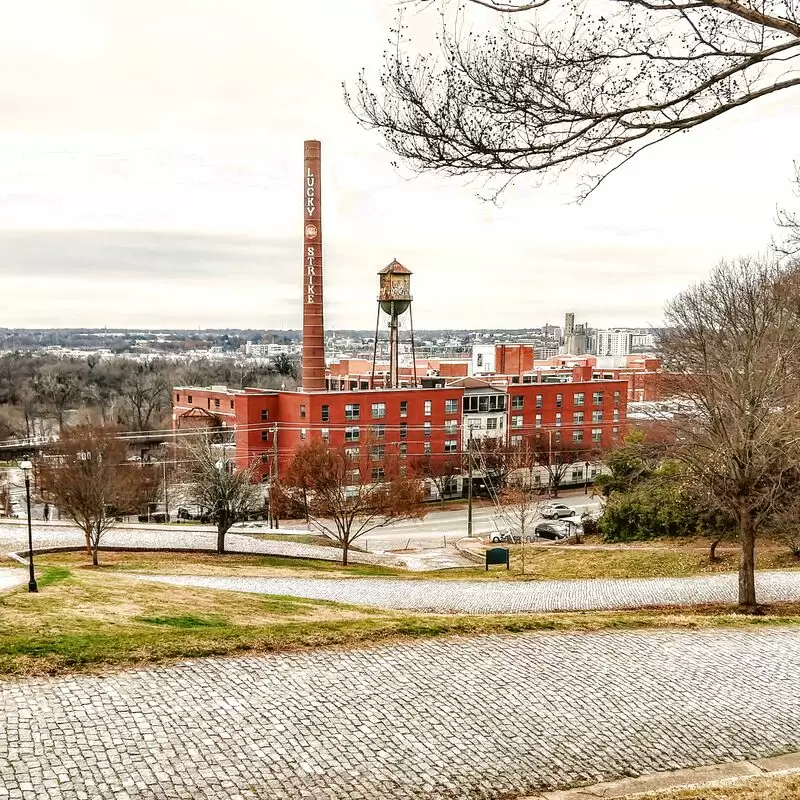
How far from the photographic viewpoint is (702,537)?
92.8 ft

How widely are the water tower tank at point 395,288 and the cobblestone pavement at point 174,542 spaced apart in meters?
23.9

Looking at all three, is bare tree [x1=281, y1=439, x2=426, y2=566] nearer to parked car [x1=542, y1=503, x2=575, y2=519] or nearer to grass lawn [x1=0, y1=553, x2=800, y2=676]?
parked car [x1=542, y1=503, x2=575, y2=519]

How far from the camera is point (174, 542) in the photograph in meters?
32.2

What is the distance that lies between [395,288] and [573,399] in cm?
1677

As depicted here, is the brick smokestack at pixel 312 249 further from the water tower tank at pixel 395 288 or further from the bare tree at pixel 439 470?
the bare tree at pixel 439 470

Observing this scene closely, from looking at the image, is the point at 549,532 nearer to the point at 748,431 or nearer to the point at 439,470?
the point at 439,470

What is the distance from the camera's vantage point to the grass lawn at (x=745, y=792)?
6203 mm

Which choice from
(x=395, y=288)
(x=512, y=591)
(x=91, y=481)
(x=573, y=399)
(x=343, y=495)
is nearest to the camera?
(x=512, y=591)

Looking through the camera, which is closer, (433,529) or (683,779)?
(683,779)

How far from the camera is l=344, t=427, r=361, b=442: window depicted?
158 ft

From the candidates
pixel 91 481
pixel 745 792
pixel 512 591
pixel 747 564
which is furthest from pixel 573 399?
pixel 745 792

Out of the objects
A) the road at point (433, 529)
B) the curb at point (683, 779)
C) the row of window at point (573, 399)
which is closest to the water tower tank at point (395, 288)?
the row of window at point (573, 399)

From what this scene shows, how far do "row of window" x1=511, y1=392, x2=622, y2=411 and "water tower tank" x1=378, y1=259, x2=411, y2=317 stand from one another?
35.9 ft

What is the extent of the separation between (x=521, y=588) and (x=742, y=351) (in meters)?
8.67
